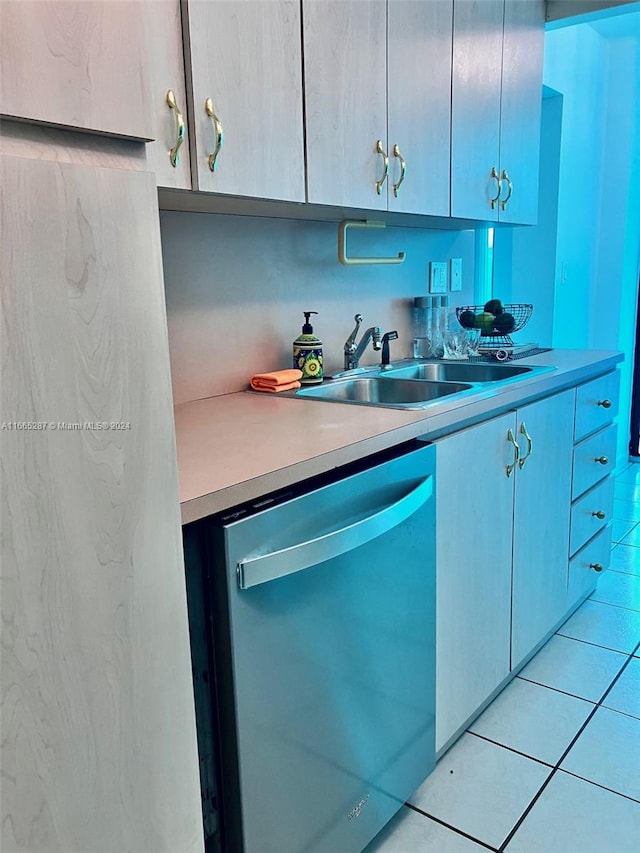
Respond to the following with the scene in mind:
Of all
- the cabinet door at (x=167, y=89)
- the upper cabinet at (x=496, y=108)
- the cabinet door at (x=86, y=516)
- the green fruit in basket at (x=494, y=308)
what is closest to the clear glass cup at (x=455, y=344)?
the green fruit in basket at (x=494, y=308)

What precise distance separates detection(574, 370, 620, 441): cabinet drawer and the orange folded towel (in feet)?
3.12

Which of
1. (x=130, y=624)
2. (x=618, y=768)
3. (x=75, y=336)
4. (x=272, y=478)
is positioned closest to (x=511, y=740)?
(x=618, y=768)

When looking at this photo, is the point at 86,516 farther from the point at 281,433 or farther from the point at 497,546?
the point at 497,546

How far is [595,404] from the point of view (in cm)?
223

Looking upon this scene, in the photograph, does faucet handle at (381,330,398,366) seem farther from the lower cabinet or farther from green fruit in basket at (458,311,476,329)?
the lower cabinet

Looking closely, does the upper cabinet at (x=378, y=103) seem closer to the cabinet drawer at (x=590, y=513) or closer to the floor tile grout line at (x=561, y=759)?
the cabinet drawer at (x=590, y=513)

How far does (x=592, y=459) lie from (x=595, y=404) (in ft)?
0.64

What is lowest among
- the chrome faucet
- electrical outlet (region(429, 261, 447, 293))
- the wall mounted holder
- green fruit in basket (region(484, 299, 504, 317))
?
the chrome faucet

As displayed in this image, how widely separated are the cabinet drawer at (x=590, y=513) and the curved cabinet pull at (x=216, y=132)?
1591 millimetres

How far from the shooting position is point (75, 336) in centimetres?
61

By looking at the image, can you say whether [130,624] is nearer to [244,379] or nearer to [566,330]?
[244,379]

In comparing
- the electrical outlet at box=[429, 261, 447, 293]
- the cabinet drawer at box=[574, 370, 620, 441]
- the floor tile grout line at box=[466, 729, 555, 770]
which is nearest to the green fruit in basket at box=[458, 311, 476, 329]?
the electrical outlet at box=[429, 261, 447, 293]

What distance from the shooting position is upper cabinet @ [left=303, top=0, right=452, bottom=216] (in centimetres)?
142

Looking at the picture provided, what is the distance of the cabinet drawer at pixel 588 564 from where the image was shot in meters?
2.23
